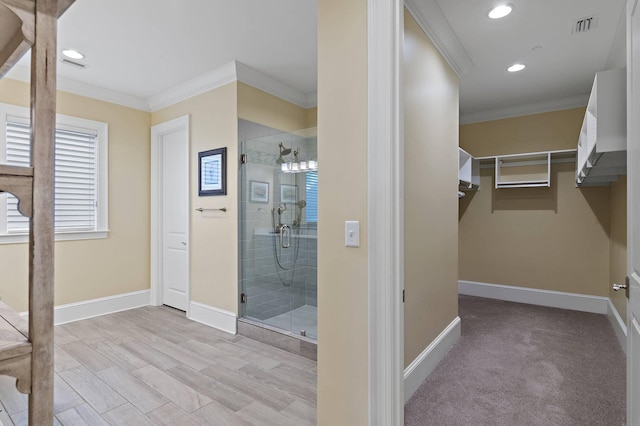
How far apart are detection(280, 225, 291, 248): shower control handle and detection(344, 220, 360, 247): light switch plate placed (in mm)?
1959

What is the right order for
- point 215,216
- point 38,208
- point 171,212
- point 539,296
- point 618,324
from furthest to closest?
point 539,296 < point 171,212 < point 215,216 < point 618,324 < point 38,208

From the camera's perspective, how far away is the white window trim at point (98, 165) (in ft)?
10.7

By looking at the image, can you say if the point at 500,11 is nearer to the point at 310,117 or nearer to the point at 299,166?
the point at 299,166

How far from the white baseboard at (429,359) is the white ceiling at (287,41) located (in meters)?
2.43

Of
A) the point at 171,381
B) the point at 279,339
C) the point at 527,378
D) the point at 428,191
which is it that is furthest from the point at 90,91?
the point at 527,378

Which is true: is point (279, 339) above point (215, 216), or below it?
below

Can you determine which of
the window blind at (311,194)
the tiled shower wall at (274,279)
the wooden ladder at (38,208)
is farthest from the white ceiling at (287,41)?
the wooden ladder at (38,208)

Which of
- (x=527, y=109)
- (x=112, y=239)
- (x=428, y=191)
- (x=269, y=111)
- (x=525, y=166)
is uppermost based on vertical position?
(x=527, y=109)

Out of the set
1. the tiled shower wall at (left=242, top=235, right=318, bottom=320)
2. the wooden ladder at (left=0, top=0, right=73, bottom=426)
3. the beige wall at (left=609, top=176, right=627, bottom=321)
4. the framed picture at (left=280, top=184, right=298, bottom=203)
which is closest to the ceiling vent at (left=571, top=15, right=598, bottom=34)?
the beige wall at (left=609, top=176, right=627, bottom=321)

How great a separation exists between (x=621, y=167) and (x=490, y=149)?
202cm

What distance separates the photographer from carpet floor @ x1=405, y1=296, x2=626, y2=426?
203 centimetres

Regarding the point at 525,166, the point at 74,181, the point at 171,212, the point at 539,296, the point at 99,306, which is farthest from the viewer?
the point at 525,166

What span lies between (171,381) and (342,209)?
6.35ft

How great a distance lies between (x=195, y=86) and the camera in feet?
12.3
